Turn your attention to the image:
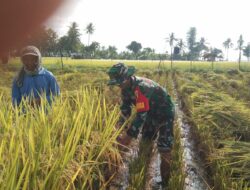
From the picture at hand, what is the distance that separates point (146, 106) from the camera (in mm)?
2984

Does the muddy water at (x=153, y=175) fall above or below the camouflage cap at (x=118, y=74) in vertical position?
below

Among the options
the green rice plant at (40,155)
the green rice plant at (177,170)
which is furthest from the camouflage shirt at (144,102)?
the green rice plant at (177,170)

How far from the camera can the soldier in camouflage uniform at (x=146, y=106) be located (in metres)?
2.98

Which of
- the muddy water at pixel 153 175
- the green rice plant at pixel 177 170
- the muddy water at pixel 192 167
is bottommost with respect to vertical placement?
the muddy water at pixel 192 167

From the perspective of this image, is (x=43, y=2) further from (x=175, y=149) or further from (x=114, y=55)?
(x=114, y=55)

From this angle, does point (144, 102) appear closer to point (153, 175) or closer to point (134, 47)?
point (153, 175)

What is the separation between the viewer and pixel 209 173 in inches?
149

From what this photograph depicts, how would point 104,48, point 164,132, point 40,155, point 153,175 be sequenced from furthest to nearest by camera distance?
point 104,48 → point 153,175 → point 164,132 → point 40,155

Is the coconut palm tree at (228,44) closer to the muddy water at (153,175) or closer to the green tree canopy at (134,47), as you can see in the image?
the green tree canopy at (134,47)

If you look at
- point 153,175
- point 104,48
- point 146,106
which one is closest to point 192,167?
point 153,175

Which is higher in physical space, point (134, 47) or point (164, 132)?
point (134, 47)

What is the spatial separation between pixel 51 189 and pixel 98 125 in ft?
4.44

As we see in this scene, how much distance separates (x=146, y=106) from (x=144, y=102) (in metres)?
0.04

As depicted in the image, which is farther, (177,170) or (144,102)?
(177,170)
